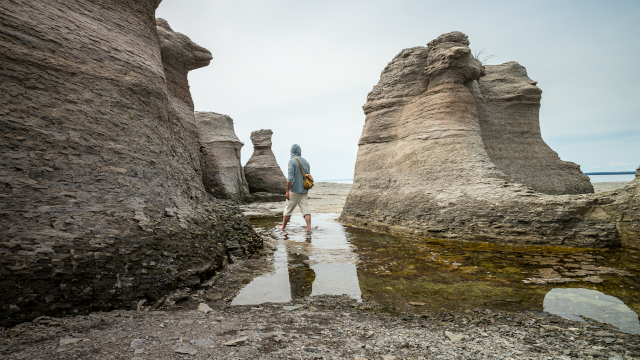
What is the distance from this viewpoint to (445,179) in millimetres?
6500

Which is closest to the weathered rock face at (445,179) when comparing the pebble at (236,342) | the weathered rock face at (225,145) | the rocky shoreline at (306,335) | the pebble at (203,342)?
the rocky shoreline at (306,335)

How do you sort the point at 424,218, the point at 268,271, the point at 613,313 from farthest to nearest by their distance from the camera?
the point at 424,218 → the point at 268,271 → the point at 613,313

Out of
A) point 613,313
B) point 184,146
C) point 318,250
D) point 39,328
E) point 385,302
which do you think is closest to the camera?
point 39,328

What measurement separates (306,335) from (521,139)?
30.0ft

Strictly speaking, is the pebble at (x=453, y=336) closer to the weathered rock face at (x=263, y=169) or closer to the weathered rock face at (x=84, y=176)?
the weathered rock face at (x=84, y=176)

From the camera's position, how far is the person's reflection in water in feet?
10.8

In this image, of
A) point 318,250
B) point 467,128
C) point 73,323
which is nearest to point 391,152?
point 467,128

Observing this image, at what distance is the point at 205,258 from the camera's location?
11.3 ft

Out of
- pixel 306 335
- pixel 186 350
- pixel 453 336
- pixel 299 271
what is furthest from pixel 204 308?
pixel 453 336

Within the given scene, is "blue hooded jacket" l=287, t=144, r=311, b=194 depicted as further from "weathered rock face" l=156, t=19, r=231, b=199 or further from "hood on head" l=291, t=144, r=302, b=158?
"weathered rock face" l=156, t=19, r=231, b=199

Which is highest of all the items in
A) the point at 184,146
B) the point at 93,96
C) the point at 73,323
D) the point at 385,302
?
the point at 93,96

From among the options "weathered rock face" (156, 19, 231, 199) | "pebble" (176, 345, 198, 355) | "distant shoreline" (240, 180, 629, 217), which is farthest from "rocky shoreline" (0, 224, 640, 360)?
"distant shoreline" (240, 180, 629, 217)

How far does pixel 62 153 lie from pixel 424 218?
5.94 metres

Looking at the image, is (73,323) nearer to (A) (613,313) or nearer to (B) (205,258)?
(B) (205,258)
